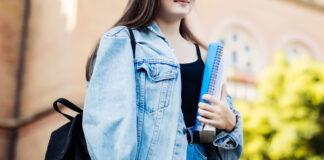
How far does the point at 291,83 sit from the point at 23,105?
6041mm

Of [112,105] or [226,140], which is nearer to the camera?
[112,105]

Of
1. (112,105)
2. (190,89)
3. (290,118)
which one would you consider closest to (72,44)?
(290,118)

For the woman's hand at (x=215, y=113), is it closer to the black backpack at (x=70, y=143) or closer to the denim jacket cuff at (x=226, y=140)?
the denim jacket cuff at (x=226, y=140)

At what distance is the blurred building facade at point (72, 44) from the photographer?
7.61 m

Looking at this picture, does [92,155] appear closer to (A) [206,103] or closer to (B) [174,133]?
(B) [174,133]

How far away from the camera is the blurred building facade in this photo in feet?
25.0

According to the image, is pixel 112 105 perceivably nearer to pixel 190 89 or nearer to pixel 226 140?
pixel 190 89

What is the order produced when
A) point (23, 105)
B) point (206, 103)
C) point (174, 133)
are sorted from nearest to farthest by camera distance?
point (174, 133) → point (206, 103) → point (23, 105)

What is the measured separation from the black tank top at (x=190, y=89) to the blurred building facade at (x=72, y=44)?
18.9 ft

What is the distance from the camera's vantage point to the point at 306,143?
7617mm

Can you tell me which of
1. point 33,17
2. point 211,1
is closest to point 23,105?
point 33,17

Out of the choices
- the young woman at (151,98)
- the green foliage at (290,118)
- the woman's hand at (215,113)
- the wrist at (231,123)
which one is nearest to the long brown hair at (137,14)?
the young woman at (151,98)

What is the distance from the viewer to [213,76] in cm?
162

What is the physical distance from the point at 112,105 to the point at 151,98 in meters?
0.17
